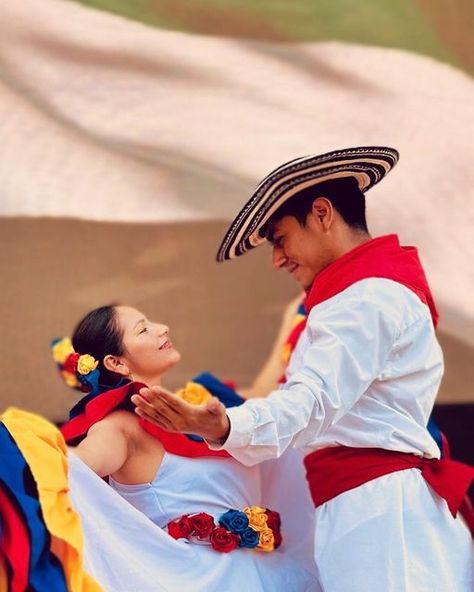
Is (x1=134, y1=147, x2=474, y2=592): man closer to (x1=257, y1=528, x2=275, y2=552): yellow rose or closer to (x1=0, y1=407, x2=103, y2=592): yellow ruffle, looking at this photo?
(x1=257, y1=528, x2=275, y2=552): yellow rose

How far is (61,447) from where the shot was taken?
1.58 metres

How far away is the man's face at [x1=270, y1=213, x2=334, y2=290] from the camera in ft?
6.16

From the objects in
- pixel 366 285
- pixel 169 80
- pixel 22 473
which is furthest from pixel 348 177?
pixel 169 80

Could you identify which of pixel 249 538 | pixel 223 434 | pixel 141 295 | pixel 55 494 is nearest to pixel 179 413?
pixel 223 434

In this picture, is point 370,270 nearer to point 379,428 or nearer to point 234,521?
point 379,428

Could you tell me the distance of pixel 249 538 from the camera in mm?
1818

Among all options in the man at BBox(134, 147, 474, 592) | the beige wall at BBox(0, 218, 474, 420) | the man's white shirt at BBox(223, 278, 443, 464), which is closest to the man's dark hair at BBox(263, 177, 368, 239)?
the man at BBox(134, 147, 474, 592)

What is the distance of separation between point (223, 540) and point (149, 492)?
0.16m

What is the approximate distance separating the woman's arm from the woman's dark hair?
3.2 inches

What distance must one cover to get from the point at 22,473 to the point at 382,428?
64cm

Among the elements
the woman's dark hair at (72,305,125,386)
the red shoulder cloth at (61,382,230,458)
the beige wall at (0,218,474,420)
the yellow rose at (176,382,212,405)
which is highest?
the woman's dark hair at (72,305,125,386)

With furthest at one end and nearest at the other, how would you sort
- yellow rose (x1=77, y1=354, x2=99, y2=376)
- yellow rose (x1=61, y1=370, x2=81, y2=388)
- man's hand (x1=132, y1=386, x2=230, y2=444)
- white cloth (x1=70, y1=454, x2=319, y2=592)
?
1. yellow rose (x1=61, y1=370, x2=81, y2=388)
2. yellow rose (x1=77, y1=354, x2=99, y2=376)
3. white cloth (x1=70, y1=454, x2=319, y2=592)
4. man's hand (x1=132, y1=386, x2=230, y2=444)

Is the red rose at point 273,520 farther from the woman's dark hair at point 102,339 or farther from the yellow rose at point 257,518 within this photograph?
the woman's dark hair at point 102,339

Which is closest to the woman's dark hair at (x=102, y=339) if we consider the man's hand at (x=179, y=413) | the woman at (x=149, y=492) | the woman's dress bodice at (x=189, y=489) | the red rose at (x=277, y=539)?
the woman at (x=149, y=492)
